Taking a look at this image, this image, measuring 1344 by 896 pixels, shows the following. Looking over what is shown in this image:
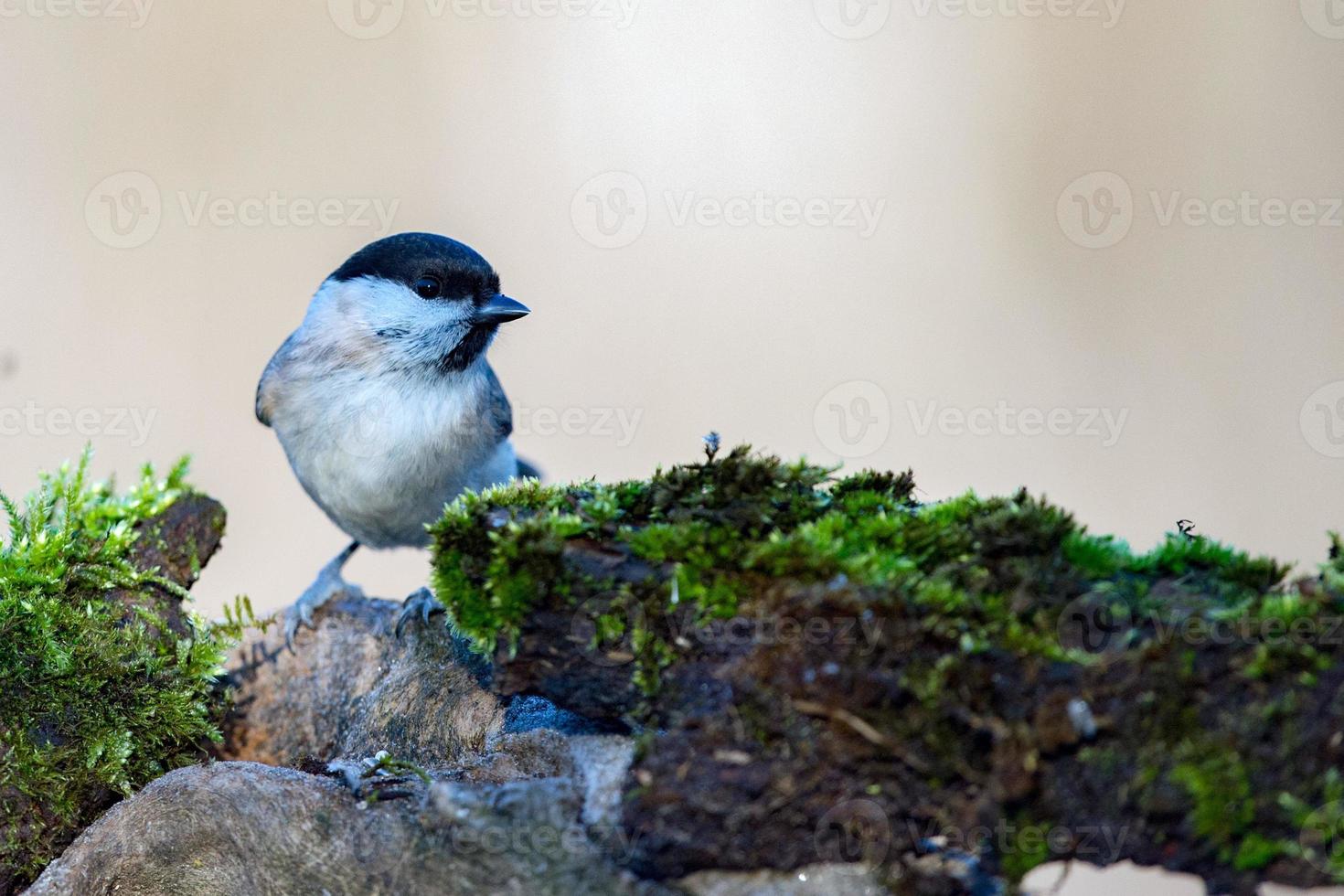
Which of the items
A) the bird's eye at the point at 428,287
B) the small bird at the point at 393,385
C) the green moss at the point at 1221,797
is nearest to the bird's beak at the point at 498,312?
the small bird at the point at 393,385

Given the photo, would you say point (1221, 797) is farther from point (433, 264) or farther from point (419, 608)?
point (433, 264)

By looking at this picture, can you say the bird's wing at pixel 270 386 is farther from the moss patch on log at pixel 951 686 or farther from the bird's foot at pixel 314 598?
the moss patch on log at pixel 951 686

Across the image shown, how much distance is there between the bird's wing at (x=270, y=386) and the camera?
3.83 meters

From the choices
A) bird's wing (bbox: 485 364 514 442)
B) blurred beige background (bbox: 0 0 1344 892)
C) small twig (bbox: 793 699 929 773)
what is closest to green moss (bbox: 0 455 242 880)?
bird's wing (bbox: 485 364 514 442)

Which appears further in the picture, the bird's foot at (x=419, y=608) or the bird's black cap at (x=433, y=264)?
the bird's black cap at (x=433, y=264)

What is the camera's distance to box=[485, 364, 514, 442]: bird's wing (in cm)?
388

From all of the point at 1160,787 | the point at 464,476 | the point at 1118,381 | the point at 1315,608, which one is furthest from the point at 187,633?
the point at 1118,381

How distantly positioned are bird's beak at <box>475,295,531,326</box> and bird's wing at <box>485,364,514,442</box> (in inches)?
13.5

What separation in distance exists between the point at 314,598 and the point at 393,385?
738 millimetres

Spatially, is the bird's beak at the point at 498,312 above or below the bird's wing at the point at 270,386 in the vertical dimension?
above

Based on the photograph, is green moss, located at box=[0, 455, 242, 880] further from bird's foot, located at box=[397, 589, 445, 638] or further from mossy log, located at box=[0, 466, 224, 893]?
bird's foot, located at box=[397, 589, 445, 638]

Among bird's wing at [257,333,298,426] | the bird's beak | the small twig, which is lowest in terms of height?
the small twig

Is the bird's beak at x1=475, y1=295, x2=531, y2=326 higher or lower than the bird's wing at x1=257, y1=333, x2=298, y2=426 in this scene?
higher

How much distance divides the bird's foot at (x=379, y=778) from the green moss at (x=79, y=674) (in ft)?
2.63
